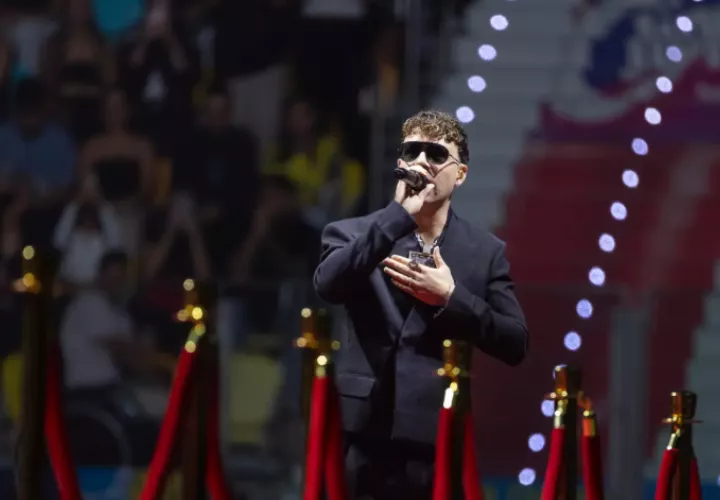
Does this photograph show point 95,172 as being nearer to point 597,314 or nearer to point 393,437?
point 597,314

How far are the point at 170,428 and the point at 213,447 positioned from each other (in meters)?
0.11

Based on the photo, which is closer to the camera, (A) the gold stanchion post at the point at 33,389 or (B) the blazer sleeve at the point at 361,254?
(A) the gold stanchion post at the point at 33,389

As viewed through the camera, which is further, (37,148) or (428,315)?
(37,148)

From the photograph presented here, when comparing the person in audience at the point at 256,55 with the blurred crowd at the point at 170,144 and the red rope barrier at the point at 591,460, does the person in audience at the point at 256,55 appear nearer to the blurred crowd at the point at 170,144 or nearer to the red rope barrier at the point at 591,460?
the blurred crowd at the point at 170,144

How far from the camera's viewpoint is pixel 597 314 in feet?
20.2

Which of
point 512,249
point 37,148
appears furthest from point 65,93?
point 512,249

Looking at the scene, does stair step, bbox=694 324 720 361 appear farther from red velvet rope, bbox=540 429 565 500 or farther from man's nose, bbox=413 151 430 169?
man's nose, bbox=413 151 430 169

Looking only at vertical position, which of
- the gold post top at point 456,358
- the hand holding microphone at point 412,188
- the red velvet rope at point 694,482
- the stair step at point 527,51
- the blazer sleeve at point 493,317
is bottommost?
the red velvet rope at point 694,482

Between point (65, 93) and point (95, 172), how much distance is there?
417 mm

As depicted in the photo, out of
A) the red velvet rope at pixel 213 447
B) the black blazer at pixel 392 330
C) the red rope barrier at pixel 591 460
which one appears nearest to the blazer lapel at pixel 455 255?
the black blazer at pixel 392 330

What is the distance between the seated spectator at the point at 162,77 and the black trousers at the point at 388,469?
3442 mm

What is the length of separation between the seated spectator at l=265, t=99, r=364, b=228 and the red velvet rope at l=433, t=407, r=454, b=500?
321 centimetres

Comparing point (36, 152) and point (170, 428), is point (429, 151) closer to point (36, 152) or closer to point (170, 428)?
point (170, 428)

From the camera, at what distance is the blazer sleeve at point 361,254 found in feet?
10.8
